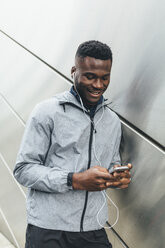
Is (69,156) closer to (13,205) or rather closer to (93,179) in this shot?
(93,179)

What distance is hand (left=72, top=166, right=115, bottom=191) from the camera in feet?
5.86

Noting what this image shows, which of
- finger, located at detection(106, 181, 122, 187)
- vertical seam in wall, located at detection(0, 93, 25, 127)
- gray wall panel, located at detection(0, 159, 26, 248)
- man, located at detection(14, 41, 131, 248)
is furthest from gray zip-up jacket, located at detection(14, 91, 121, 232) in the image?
gray wall panel, located at detection(0, 159, 26, 248)

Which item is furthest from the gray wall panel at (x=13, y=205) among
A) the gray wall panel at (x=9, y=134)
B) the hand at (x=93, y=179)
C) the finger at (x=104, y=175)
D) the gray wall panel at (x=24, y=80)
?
the finger at (x=104, y=175)

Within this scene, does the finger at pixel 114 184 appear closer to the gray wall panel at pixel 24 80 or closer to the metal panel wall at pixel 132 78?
the metal panel wall at pixel 132 78

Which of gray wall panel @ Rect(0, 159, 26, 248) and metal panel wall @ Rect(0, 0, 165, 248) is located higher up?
metal panel wall @ Rect(0, 0, 165, 248)

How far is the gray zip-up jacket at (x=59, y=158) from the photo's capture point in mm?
1971

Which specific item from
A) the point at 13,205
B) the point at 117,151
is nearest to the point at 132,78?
the point at 117,151

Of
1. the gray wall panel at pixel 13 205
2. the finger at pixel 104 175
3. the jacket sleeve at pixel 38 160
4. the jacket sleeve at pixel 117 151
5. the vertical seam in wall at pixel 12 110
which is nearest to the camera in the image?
the finger at pixel 104 175

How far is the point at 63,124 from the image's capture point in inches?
79.7

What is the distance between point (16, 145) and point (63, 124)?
182 cm

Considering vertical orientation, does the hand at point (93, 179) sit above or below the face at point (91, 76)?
below

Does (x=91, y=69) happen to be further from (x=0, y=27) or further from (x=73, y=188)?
(x=0, y=27)

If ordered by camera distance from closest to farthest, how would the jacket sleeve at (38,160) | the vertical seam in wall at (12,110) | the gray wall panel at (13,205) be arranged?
the jacket sleeve at (38,160), the vertical seam in wall at (12,110), the gray wall panel at (13,205)

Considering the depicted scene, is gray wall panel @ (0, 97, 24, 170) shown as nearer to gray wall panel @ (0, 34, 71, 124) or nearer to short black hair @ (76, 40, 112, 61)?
gray wall panel @ (0, 34, 71, 124)
